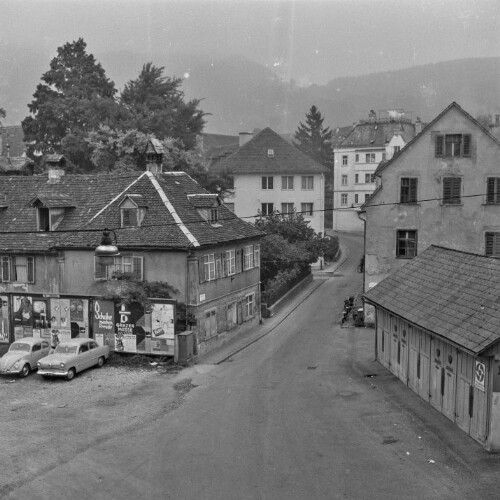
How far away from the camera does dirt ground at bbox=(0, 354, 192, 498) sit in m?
19.8

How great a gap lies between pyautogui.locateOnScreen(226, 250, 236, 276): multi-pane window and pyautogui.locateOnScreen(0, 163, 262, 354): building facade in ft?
0.19

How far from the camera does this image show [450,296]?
2434 cm

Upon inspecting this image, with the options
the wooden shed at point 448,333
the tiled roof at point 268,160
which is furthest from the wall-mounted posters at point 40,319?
the tiled roof at point 268,160

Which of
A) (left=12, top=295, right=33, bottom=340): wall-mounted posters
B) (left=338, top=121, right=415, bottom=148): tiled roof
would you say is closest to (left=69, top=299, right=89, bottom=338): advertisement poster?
(left=12, top=295, right=33, bottom=340): wall-mounted posters

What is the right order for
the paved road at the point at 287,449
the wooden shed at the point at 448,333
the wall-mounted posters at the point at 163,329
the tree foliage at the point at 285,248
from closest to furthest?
the paved road at the point at 287,449 < the wooden shed at the point at 448,333 < the wall-mounted posters at the point at 163,329 < the tree foliage at the point at 285,248

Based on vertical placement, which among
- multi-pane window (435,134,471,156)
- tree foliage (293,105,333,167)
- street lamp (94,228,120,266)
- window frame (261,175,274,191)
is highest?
tree foliage (293,105,333,167)

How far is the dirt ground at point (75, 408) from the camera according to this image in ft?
64.9

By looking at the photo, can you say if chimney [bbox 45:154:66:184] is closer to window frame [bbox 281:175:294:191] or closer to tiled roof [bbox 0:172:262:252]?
tiled roof [bbox 0:172:262:252]

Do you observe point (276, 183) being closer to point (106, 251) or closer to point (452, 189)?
point (452, 189)

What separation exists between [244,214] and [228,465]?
49427mm

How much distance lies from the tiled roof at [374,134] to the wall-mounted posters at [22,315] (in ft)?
179

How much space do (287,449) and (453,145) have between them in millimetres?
24596

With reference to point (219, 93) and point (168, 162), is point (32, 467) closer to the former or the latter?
point (168, 162)

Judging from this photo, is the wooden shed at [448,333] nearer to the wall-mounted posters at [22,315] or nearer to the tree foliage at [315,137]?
the wall-mounted posters at [22,315]
